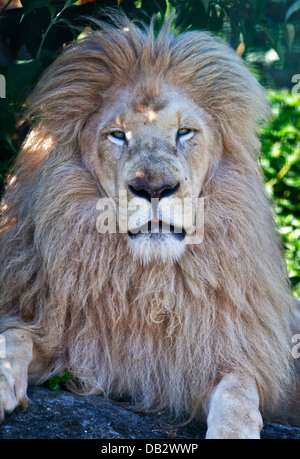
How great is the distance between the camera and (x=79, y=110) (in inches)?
140

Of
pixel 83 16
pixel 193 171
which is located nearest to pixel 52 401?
pixel 193 171

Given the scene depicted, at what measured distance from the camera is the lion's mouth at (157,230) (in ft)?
9.99

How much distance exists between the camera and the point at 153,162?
10.2 feet

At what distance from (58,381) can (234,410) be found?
34.6 inches

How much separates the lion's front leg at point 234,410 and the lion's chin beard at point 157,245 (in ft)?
2.11

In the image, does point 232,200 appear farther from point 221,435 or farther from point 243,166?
point 221,435

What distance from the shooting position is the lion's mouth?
304 cm

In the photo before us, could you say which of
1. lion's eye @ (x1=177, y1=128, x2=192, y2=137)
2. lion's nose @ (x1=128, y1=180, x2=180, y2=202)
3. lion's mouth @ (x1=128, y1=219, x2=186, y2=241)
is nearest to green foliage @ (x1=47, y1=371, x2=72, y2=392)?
lion's mouth @ (x1=128, y1=219, x2=186, y2=241)

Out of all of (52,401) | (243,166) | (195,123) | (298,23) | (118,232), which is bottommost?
(52,401)

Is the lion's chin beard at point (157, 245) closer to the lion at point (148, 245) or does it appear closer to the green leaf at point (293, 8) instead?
the lion at point (148, 245)

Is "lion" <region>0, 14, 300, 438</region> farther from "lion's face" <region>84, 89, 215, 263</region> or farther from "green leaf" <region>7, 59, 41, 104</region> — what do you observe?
"green leaf" <region>7, 59, 41, 104</region>

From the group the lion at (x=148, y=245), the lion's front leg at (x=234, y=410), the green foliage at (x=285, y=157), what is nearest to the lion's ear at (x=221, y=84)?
the lion at (x=148, y=245)

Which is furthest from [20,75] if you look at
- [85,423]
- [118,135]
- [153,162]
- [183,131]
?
[85,423]

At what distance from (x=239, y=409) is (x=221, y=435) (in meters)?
0.20
